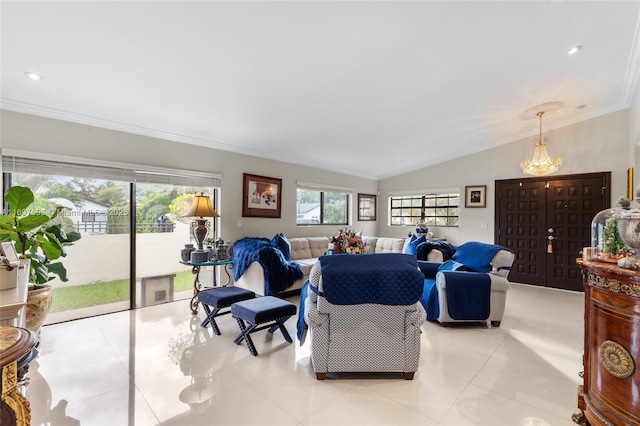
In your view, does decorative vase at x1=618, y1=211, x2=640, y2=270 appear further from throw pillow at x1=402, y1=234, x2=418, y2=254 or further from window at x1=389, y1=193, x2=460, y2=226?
window at x1=389, y1=193, x2=460, y2=226

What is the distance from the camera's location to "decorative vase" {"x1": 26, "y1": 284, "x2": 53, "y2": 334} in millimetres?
2619

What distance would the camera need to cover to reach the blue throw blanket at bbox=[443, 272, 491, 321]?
3.44m

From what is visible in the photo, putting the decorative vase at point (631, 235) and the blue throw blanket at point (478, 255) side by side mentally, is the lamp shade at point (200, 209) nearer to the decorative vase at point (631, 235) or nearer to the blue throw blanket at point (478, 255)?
the blue throw blanket at point (478, 255)

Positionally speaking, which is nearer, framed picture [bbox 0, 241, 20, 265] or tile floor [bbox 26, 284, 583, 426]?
framed picture [bbox 0, 241, 20, 265]

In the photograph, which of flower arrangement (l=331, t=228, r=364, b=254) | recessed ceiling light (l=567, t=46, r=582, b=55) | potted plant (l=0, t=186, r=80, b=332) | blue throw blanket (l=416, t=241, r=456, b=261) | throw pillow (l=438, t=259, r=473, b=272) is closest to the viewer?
potted plant (l=0, t=186, r=80, b=332)

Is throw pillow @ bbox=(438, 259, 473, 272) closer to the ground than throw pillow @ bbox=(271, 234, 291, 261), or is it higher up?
closer to the ground

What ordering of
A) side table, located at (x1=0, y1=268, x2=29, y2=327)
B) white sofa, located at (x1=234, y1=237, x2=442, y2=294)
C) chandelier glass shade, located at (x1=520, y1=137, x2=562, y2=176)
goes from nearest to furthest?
side table, located at (x1=0, y1=268, x2=29, y2=327), white sofa, located at (x1=234, y1=237, x2=442, y2=294), chandelier glass shade, located at (x1=520, y1=137, x2=562, y2=176)

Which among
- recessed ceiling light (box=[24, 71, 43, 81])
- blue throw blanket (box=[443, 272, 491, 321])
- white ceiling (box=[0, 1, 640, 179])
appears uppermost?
white ceiling (box=[0, 1, 640, 179])

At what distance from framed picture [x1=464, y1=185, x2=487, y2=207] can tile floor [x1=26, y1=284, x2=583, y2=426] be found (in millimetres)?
3333

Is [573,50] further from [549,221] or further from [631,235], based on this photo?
[549,221]

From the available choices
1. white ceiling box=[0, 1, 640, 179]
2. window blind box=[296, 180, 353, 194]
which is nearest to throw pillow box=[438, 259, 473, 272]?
white ceiling box=[0, 1, 640, 179]

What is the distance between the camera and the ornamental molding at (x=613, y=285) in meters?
1.53

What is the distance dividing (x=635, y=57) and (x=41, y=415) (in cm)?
636

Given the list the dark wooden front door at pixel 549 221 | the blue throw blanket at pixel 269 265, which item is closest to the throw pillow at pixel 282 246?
the blue throw blanket at pixel 269 265
